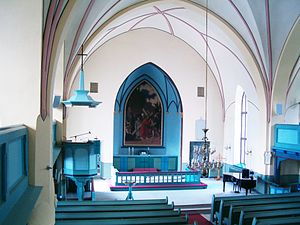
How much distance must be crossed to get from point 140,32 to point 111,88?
318 centimetres

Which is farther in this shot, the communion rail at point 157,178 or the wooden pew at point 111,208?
the communion rail at point 157,178

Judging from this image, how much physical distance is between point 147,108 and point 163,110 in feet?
3.04

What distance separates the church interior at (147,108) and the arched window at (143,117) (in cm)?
6

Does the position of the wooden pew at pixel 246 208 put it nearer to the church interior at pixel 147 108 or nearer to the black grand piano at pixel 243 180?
the church interior at pixel 147 108

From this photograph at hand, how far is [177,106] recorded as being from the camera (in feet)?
62.6

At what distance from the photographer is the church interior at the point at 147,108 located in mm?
4875

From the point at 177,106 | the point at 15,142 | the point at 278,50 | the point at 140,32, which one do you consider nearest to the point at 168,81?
the point at 177,106

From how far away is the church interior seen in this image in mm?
4875

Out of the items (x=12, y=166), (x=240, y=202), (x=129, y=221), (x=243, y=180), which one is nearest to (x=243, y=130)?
(x=243, y=180)

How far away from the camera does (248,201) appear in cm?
1028

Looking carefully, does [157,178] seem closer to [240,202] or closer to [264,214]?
[240,202]

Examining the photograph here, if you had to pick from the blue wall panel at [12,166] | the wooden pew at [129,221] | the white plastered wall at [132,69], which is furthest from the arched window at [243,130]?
the blue wall panel at [12,166]

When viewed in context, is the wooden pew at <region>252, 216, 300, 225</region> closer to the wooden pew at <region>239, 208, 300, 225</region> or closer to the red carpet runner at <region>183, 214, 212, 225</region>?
the wooden pew at <region>239, 208, 300, 225</region>

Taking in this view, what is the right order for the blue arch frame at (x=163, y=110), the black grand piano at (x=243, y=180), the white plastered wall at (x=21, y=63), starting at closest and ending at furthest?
the white plastered wall at (x=21, y=63) < the black grand piano at (x=243, y=180) < the blue arch frame at (x=163, y=110)
